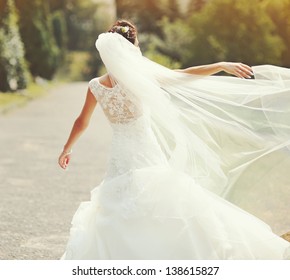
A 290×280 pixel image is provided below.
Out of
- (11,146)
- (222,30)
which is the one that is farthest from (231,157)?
(222,30)

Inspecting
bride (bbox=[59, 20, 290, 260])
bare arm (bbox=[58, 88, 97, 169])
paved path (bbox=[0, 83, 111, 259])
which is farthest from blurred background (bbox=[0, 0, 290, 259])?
bare arm (bbox=[58, 88, 97, 169])

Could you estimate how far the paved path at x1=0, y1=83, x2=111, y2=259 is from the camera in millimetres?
5371

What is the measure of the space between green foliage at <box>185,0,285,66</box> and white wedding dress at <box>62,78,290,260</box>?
69.0 ft

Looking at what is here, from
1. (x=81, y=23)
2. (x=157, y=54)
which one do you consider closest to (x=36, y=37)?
(x=157, y=54)

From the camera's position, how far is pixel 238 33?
2547 centimetres

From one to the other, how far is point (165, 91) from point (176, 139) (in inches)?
12.7

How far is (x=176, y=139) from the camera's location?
4.12m

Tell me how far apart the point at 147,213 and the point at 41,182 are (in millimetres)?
4361

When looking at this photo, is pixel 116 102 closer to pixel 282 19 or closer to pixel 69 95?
pixel 282 19

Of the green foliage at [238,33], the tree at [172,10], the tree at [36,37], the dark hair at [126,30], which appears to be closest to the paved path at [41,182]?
the dark hair at [126,30]

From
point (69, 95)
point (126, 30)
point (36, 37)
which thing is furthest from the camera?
point (36, 37)

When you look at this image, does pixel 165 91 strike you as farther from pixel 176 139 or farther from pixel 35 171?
pixel 35 171
